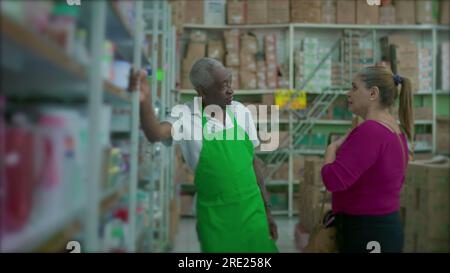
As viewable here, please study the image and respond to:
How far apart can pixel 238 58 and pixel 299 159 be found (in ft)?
2.97

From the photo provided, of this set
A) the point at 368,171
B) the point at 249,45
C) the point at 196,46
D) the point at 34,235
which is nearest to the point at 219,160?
the point at 368,171

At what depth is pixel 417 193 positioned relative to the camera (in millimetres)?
2248

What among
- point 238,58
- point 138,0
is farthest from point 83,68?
point 238,58

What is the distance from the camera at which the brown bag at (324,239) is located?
1398 mm

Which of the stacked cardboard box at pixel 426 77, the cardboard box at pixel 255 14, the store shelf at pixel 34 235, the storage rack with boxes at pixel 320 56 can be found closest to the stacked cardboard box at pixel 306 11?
the storage rack with boxes at pixel 320 56

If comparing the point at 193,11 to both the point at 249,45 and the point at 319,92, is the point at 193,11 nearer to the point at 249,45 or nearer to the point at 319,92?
the point at 319,92

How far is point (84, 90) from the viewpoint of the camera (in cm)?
89

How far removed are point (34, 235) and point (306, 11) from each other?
5.91ft

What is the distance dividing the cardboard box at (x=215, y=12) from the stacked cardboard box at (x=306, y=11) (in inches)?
27.1

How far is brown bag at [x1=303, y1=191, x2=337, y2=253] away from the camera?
140 centimetres

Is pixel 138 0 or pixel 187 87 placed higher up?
pixel 138 0

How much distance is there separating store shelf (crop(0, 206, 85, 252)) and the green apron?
48cm

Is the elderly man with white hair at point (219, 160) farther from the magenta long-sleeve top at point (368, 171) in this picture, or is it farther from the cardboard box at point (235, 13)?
the cardboard box at point (235, 13)
